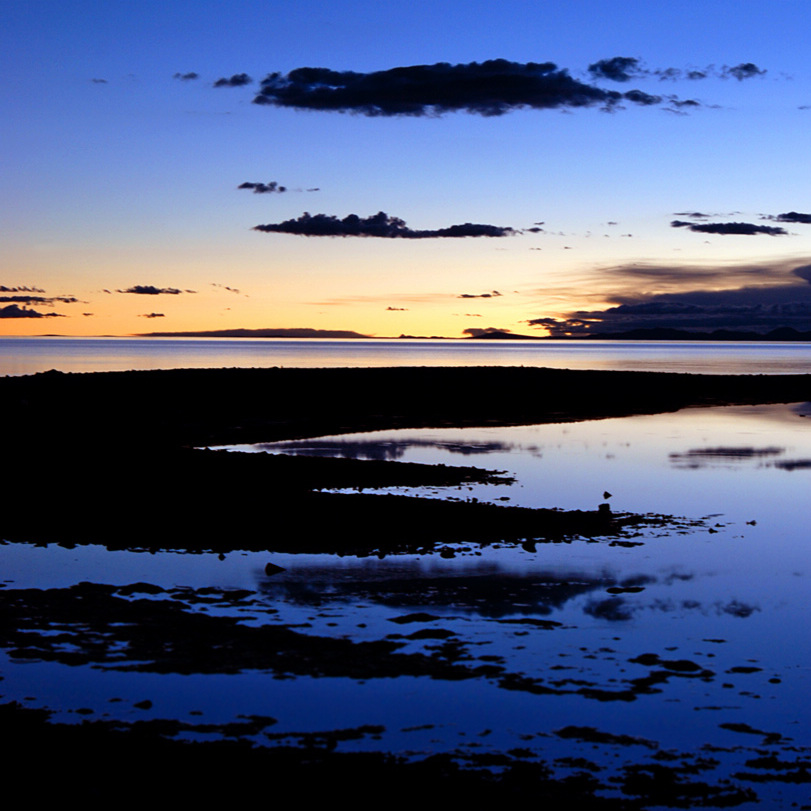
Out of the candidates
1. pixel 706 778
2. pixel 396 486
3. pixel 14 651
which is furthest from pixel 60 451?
pixel 706 778

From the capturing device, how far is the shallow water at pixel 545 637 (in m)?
Result: 8.84

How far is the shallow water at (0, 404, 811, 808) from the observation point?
29.0 feet

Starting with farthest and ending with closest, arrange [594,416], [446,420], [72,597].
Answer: [594,416] < [446,420] < [72,597]

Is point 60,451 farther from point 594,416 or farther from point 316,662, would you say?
point 594,416

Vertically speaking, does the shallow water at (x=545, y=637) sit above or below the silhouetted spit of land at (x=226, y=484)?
below

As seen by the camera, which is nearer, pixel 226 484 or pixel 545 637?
pixel 545 637

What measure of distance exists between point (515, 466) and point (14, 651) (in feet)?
63.3

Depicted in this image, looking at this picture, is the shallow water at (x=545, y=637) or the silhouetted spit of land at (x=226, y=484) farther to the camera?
the silhouetted spit of land at (x=226, y=484)

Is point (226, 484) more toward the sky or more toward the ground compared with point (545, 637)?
more toward the sky


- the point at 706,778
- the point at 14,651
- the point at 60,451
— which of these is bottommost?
the point at 706,778

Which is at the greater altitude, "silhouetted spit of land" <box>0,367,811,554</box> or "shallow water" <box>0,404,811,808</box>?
"silhouetted spit of land" <box>0,367,811,554</box>

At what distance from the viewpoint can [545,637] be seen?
11578 mm

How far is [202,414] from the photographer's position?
151 feet

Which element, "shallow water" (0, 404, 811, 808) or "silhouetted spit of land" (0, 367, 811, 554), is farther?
"silhouetted spit of land" (0, 367, 811, 554)
